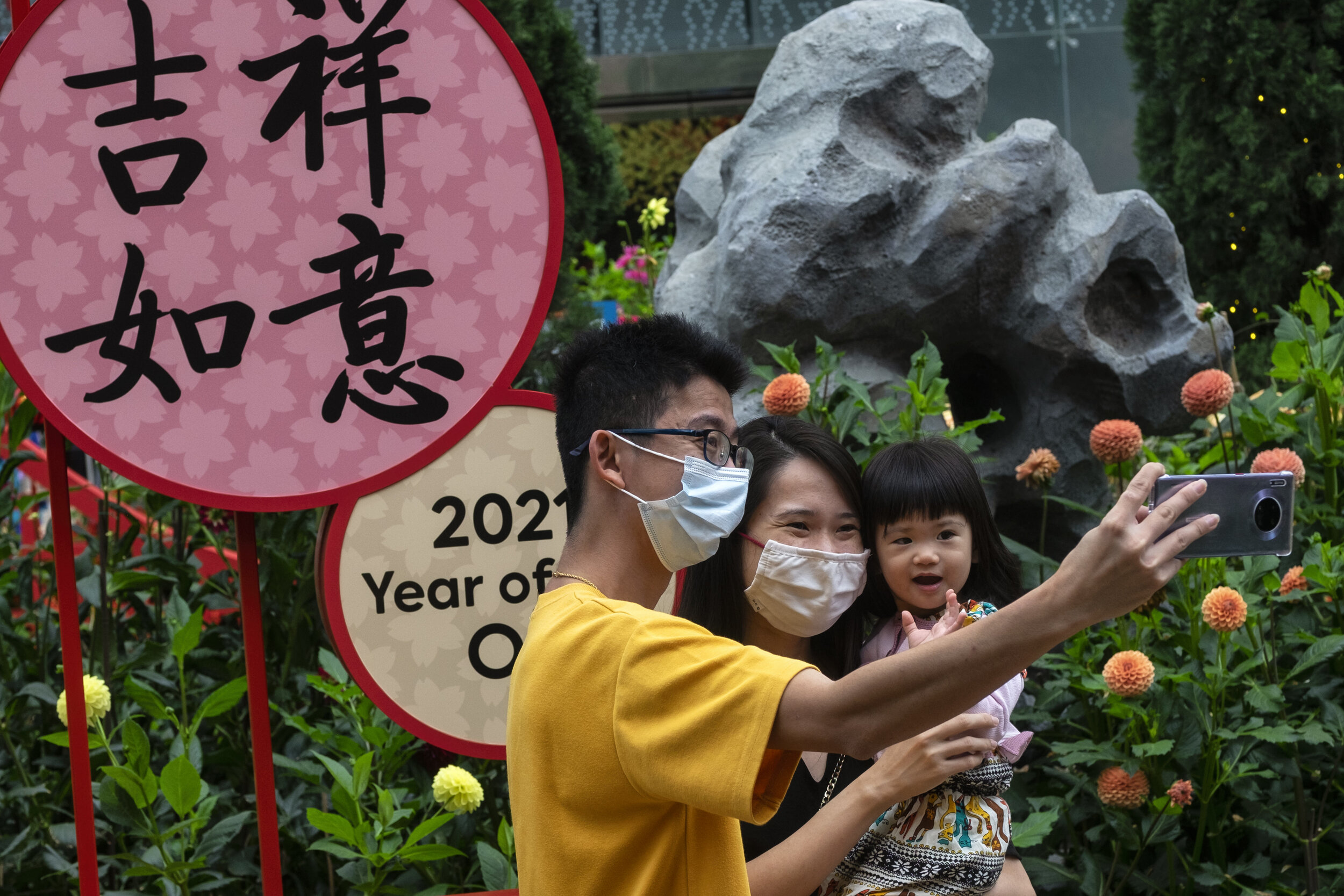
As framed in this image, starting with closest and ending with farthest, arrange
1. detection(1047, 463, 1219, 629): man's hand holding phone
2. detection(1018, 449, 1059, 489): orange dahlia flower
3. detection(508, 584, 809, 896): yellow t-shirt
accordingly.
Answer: detection(1047, 463, 1219, 629): man's hand holding phone < detection(508, 584, 809, 896): yellow t-shirt < detection(1018, 449, 1059, 489): orange dahlia flower

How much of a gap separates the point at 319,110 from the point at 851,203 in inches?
82.7

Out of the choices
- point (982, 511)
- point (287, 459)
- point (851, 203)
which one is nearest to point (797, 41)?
point (851, 203)

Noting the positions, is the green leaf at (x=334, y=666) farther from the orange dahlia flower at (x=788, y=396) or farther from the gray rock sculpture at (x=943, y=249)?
the gray rock sculpture at (x=943, y=249)

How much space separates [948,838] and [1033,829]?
19.7 inches

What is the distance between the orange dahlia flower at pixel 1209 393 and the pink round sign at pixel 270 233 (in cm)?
161

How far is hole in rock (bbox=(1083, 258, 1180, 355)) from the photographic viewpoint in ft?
12.7

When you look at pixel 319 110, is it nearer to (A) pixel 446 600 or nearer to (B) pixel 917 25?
(A) pixel 446 600

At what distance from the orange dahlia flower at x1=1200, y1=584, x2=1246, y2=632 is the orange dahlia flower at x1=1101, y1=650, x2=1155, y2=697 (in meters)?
0.15

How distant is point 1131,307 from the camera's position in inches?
155

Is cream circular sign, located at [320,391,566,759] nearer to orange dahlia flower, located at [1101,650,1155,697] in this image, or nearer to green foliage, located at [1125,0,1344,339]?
orange dahlia flower, located at [1101,650,1155,697]

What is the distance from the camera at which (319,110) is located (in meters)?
1.86

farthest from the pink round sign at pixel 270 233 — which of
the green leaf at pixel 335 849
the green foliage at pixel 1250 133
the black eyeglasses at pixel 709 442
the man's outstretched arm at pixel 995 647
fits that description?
the green foliage at pixel 1250 133

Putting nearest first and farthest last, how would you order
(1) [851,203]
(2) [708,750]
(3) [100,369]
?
(2) [708,750], (3) [100,369], (1) [851,203]

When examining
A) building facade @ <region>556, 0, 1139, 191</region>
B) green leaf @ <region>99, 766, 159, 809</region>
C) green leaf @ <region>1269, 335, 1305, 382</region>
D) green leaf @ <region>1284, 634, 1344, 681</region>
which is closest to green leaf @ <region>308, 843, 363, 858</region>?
green leaf @ <region>99, 766, 159, 809</region>
